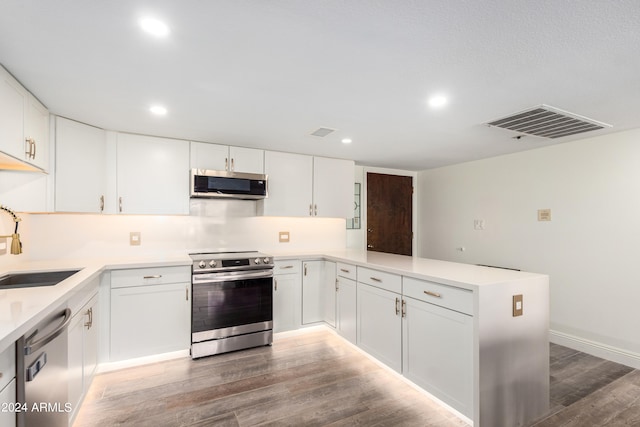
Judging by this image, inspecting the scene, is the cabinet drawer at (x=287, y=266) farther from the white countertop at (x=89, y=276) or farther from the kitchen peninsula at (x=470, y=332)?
the kitchen peninsula at (x=470, y=332)

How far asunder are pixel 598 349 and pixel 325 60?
372 cm

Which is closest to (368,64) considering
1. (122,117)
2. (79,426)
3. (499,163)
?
(122,117)

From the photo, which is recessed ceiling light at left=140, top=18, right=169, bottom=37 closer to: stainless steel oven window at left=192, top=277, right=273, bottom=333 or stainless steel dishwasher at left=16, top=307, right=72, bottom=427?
stainless steel dishwasher at left=16, top=307, right=72, bottom=427

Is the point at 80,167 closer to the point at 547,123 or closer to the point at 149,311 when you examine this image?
the point at 149,311

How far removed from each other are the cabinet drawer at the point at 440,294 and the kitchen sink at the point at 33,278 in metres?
2.59

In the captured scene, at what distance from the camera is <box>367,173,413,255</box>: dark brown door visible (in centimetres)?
475

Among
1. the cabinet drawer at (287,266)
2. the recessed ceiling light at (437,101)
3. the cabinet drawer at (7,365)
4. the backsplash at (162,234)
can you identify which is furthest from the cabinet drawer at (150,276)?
the recessed ceiling light at (437,101)

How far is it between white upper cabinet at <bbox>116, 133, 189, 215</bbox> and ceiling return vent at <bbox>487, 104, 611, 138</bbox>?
2.96m

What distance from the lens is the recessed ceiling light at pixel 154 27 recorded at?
4.28 ft

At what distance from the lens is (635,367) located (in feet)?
9.06

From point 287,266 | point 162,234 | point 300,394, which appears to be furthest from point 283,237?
point 300,394

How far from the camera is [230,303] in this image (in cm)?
302

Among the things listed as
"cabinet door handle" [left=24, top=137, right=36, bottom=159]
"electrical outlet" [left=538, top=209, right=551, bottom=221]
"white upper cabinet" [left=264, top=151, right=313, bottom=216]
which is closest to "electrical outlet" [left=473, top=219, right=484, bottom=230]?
"electrical outlet" [left=538, top=209, right=551, bottom=221]

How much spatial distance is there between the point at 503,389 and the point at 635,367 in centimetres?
196
